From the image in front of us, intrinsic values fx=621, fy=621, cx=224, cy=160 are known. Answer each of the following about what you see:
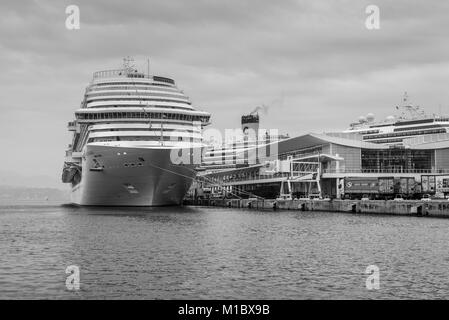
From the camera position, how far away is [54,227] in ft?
190

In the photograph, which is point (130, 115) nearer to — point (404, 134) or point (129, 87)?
point (129, 87)

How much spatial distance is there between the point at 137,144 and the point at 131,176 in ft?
14.2

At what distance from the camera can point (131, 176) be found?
256 feet

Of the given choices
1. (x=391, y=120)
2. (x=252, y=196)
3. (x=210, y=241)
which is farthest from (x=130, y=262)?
(x=391, y=120)

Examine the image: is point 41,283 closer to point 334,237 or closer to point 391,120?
point 334,237

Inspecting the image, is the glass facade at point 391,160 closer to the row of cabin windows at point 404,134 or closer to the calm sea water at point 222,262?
the row of cabin windows at point 404,134

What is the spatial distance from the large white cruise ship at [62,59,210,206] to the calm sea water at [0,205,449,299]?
21627 millimetres

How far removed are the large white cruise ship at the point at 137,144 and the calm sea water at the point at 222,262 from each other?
71.0 feet

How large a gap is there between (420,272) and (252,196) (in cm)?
11666

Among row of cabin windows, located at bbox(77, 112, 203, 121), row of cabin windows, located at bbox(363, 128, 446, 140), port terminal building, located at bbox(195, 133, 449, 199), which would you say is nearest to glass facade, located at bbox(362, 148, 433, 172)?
port terminal building, located at bbox(195, 133, 449, 199)

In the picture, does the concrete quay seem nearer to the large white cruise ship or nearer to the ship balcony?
the large white cruise ship

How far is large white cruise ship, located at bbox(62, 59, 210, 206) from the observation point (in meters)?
76.2

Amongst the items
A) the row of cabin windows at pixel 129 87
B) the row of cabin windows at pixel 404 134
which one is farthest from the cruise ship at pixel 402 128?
the row of cabin windows at pixel 129 87

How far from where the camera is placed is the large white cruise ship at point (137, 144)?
76188 millimetres
